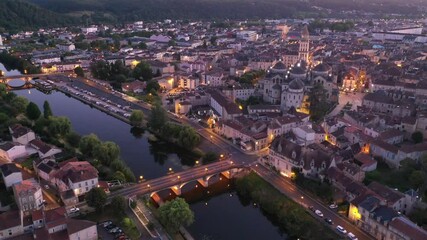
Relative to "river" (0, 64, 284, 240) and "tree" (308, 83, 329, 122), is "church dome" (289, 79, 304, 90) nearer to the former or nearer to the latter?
"tree" (308, 83, 329, 122)

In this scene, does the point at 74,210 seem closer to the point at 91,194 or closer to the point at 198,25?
the point at 91,194

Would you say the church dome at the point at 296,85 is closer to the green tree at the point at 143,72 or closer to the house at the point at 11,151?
the green tree at the point at 143,72

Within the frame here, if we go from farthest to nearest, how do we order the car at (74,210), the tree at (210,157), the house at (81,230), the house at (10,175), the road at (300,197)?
the tree at (210,157), the house at (10,175), the car at (74,210), the road at (300,197), the house at (81,230)

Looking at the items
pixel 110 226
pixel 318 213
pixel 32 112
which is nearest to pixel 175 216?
pixel 110 226

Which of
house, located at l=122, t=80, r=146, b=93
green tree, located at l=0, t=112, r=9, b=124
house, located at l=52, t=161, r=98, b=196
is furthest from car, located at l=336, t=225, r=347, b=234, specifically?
house, located at l=122, t=80, r=146, b=93

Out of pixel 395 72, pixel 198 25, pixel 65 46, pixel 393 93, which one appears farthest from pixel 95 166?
pixel 198 25

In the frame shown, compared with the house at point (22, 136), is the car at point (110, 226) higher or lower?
lower

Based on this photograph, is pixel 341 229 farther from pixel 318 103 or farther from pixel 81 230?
pixel 318 103

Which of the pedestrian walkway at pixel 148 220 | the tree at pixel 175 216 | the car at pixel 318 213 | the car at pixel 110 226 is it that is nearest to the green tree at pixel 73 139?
the pedestrian walkway at pixel 148 220
